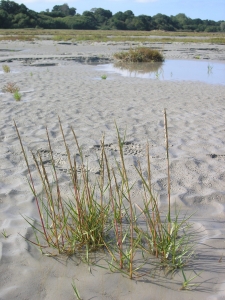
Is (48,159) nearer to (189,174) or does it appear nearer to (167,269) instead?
(189,174)

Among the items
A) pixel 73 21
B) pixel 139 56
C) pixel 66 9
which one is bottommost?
pixel 139 56

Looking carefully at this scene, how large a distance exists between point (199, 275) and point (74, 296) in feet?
2.61

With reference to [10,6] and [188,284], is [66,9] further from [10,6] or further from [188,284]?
[188,284]

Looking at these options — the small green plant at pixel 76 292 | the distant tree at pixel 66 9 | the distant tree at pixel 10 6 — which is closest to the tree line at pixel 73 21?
the distant tree at pixel 10 6

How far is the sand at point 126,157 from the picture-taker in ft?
7.81

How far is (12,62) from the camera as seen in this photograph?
54.5ft

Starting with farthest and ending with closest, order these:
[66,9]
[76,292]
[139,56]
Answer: [66,9]
[139,56]
[76,292]

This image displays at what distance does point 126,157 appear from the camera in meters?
4.67

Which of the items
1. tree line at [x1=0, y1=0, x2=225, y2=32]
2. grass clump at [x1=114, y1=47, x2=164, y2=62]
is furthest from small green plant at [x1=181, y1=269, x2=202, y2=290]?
tree line at [x1=0, y1=0, x2=225, y2=32]

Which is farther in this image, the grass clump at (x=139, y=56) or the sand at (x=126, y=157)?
the grass clump at (x=139, y=56)

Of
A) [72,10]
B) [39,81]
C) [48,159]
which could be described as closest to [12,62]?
[39,81]

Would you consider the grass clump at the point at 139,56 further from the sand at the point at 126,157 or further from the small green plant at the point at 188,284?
the small green plant at the point at 188,284

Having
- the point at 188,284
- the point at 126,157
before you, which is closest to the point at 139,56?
the point at 126,157

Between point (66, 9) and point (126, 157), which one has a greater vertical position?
point (66, 9)
